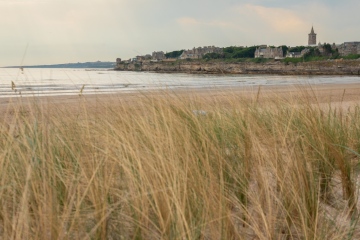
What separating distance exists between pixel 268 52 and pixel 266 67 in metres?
38.9

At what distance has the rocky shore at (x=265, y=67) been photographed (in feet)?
169

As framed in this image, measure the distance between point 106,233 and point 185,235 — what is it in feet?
1.08

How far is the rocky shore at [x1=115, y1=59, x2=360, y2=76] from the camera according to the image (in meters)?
51.4

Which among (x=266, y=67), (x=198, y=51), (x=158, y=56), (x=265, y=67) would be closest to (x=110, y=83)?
(x=266, y=67)

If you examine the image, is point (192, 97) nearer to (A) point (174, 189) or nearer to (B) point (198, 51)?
(A) point (174, 189)

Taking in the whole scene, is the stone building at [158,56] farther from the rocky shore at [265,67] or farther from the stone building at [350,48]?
the stone building at [350,48]

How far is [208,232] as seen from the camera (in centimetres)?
173

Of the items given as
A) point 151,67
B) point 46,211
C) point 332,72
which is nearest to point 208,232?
point 46,211

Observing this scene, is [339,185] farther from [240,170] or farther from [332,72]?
[332,72]

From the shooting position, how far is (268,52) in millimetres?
101500

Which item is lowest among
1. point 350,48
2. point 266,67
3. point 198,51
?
point 266,67

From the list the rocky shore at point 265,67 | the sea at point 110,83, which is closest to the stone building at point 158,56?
the rocky shore at point 265,67

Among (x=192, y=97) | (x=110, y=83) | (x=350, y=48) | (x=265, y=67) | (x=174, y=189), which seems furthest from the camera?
(x=350, y=48)

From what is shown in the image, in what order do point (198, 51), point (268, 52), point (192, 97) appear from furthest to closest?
point (198, 51) → point (268, 52) → point (192, 97)
